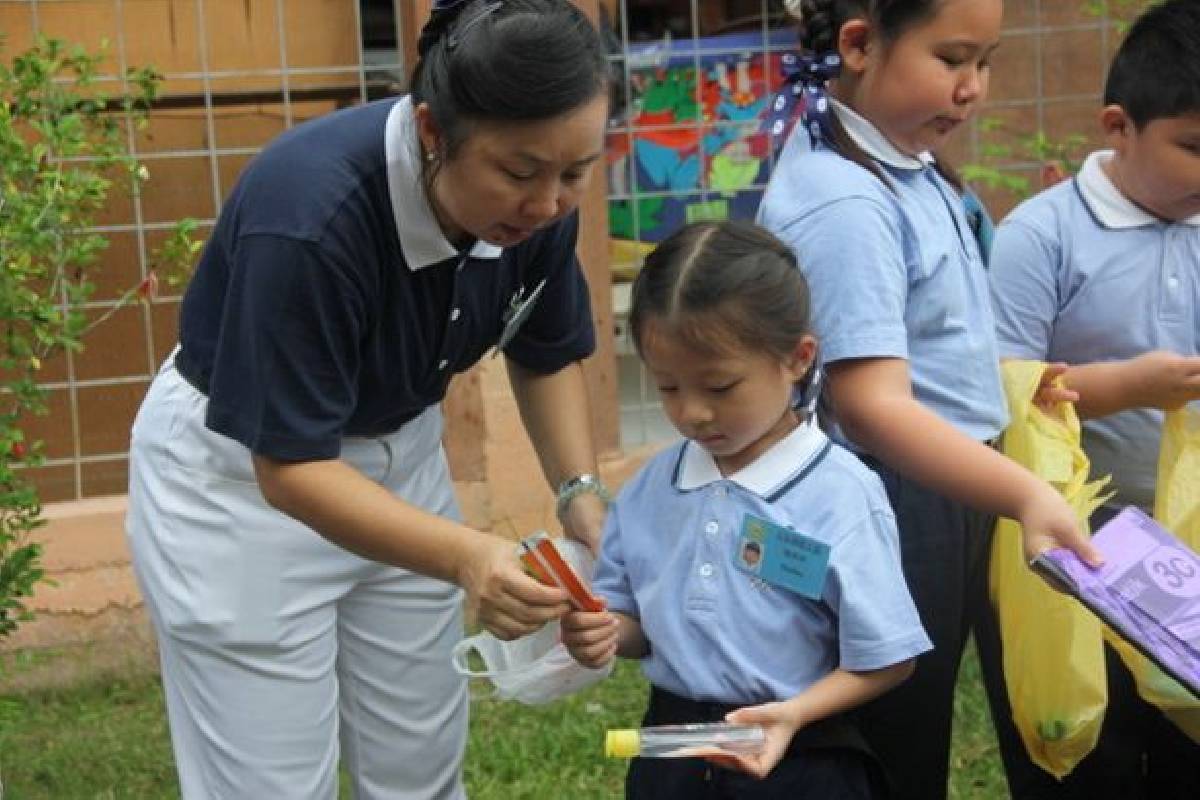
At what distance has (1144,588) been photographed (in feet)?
9.20

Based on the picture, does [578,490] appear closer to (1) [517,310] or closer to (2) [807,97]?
(1) [517,310]

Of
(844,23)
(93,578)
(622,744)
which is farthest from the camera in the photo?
(93,578)

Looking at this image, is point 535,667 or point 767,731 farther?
point 535,667

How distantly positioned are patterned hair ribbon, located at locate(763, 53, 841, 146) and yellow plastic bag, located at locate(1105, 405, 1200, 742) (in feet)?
Result: 2.75

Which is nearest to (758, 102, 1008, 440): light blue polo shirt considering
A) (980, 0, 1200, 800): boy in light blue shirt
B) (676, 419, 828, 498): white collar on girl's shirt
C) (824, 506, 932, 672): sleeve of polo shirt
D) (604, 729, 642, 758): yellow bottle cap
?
(676, 419, 828, 498): white collar on girl's shirt

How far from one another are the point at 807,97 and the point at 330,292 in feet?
2.58

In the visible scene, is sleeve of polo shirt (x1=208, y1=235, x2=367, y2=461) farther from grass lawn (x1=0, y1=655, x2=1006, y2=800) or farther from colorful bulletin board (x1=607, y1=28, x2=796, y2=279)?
colorful bulletin board (x1=607, y1=28, x2=796, y2=279)

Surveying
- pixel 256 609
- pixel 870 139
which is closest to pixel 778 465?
pixel 870 139

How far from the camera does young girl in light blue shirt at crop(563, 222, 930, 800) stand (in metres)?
2.71

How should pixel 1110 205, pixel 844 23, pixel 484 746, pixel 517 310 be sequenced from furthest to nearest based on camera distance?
1. pixel 484 746
2. pixel 1110 205
3. pixel 517 310
4. pixel 844 23

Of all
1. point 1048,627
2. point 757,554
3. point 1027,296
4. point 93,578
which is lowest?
point 93,578

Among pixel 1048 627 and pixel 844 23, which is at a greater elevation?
pixel 844 23

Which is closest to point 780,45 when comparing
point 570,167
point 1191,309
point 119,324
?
point 119,324

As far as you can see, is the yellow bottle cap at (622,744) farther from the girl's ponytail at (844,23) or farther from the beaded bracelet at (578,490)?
the girl's ponytail at (844,23)
